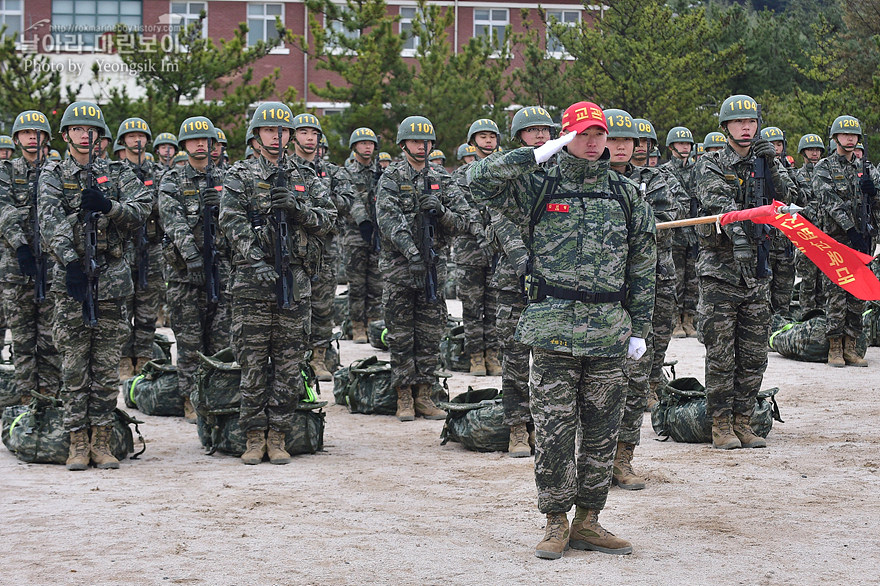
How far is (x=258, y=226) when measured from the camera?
8609 mm

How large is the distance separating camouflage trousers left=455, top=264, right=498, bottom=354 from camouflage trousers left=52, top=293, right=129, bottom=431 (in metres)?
4.98

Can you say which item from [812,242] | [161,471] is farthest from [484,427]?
[812,242]

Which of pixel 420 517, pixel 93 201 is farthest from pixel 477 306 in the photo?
pixel 420 517

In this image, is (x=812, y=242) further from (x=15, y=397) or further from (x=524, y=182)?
(x=15, y=397)

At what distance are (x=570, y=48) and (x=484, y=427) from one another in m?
21.6

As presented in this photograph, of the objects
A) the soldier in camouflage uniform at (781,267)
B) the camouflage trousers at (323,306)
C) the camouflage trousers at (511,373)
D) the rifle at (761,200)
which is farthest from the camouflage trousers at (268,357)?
the soldier in camouflage uniform at (781,267)

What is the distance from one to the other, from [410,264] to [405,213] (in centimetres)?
62

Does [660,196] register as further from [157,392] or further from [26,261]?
[26,261]

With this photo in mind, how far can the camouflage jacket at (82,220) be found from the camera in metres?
8.41

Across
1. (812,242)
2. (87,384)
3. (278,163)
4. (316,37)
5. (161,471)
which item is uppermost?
(316,37)

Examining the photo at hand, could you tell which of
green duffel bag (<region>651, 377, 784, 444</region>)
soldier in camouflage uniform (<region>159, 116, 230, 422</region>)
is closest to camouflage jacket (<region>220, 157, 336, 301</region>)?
soldier in camouflage uniform (<region>159, 116, 230, 422</region>)

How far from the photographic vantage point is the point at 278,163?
8719 mm

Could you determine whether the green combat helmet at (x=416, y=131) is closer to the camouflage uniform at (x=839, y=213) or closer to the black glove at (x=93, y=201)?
the black glove at (x=93, y=201)

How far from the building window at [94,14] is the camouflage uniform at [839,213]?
2987 centimetres
